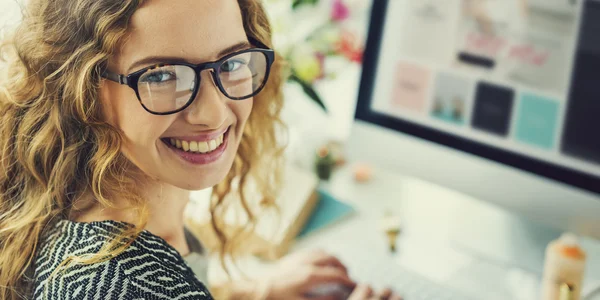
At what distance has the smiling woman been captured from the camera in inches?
23.9

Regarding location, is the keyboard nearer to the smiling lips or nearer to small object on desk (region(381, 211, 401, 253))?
small object on desk (region(381, 211, 401, 253))

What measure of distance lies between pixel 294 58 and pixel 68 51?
0.59 metres

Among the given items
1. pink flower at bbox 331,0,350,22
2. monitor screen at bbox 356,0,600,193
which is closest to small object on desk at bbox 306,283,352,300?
monitor screen at bbox 356,0,600,193

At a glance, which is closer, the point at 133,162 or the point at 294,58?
the point at 133,162

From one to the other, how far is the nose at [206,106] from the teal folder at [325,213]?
1.34 ft

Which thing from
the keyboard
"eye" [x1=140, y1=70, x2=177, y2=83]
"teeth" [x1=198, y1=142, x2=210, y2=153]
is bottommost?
the keyboard

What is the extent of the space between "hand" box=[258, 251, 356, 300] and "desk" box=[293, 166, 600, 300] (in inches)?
2.9

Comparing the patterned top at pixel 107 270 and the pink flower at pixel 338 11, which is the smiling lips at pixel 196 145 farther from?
the pink flower at pixel 338 11

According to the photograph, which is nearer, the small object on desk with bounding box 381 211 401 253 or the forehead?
the forehead

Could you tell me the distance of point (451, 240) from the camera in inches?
40.0

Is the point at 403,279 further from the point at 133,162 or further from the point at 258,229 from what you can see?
the point at 133,162

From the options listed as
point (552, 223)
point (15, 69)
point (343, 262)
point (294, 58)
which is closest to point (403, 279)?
point (343, 262)

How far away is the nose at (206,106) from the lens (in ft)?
2.07

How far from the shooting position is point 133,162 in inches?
27.0
